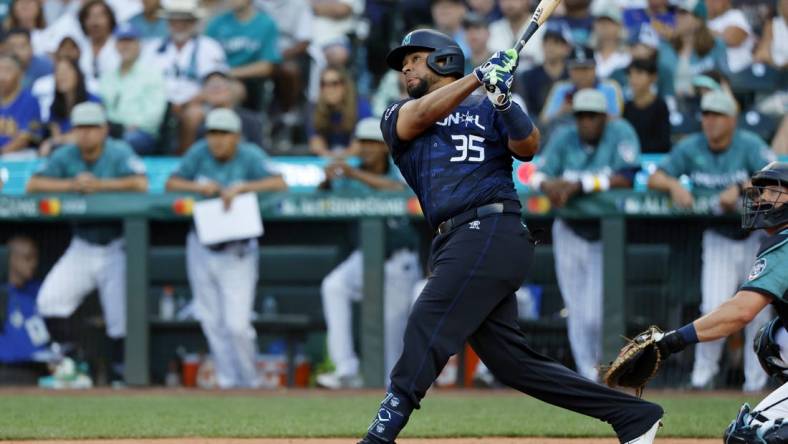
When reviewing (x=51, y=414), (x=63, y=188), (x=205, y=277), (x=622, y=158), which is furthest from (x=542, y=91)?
(x=51, y=414)

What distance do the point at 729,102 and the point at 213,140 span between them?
372 cm

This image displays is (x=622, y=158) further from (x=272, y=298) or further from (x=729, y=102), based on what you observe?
(x=272, y=298)

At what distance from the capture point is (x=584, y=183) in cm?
901

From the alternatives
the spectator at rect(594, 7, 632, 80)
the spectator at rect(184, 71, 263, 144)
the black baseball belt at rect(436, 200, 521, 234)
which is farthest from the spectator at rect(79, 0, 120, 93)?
the black baseball belt at rect(436, 200, 521, 234)

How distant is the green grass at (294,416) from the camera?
264 inches

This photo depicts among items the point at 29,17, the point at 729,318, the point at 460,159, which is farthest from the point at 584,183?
the point at 29,17

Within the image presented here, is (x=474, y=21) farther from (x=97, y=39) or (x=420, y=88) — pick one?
(x=420, y=88)

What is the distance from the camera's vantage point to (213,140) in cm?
946

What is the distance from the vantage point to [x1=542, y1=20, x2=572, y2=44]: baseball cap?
10.4 m

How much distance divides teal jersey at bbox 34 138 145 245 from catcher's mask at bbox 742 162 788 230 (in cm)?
556

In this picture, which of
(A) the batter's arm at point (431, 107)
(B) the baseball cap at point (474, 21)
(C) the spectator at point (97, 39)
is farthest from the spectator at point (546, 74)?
(A) the batter's arm at point (431, 107)

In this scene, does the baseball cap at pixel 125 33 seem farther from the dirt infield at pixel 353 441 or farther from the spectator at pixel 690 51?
the dirt infield at pixel 353 441

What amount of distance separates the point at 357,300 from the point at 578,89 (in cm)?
234

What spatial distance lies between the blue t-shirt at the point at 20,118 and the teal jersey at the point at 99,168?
1.12 metres
